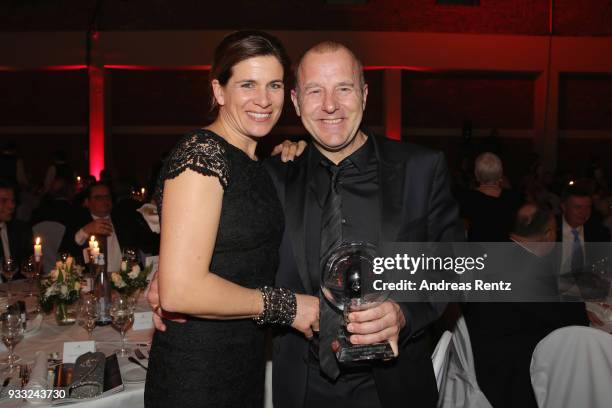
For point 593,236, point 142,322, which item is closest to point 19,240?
point 142,322

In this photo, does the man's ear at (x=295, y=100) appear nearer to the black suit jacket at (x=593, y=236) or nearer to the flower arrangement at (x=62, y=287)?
the flower arrangement at (x=62, y=287)

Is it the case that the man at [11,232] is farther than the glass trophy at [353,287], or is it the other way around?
the man at [11,232]

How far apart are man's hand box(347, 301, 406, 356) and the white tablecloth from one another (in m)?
1.00

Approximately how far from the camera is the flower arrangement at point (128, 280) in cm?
288

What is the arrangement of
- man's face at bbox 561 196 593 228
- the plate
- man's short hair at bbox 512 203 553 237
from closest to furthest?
the plate
man's short hair at bbox 512 203 553 237
man's face at bbox 561 196 593 228

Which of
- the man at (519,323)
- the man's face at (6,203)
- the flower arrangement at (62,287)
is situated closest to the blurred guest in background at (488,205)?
the man at (519,323)

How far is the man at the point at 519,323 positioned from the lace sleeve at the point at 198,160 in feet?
5.87

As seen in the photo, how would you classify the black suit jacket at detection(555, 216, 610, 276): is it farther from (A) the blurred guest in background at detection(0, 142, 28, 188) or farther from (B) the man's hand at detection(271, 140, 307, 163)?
(A) the blurred guest in background at detection(0, 142, 28, 188)

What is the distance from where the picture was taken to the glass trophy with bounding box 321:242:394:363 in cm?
157

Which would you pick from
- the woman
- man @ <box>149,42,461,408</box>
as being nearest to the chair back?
man @ <box>149,42,461,408</box>

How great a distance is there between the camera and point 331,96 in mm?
1938

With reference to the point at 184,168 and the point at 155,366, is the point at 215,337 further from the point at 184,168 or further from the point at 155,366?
the point at 184,168

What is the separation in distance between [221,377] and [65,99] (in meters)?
12.5

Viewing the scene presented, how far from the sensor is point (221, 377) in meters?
1.76
